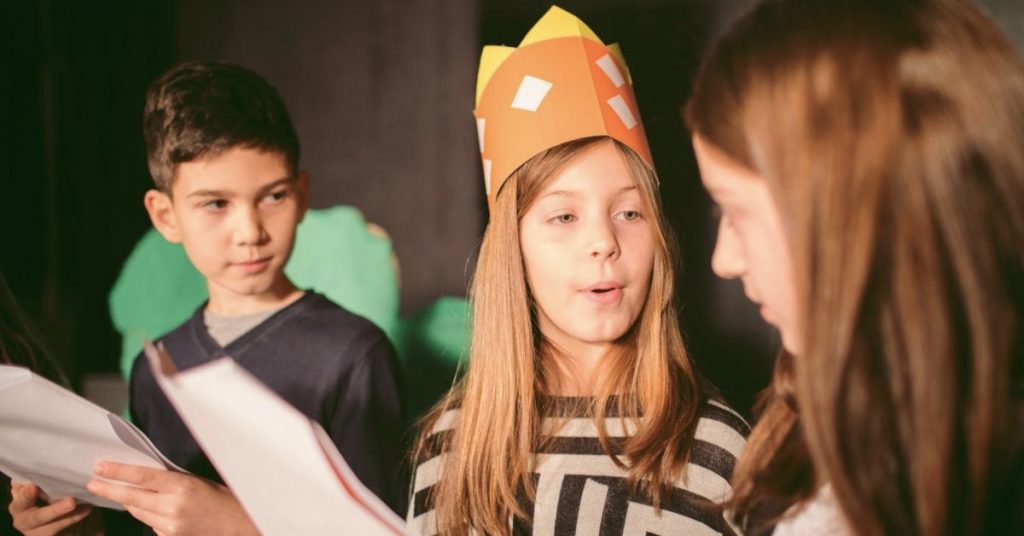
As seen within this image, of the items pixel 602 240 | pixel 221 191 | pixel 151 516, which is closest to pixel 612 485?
pixel 602 240

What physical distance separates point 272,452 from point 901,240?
50 centimetres

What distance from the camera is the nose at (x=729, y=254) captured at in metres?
0.66

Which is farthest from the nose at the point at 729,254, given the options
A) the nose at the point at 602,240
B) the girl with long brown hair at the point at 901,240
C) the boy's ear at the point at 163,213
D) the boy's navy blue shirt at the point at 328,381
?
the boy's ear at the point at 163,213

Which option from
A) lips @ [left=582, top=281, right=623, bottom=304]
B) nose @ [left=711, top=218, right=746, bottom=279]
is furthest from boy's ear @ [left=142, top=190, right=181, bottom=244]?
nose @ [left=711, top=218, right=746, bottom=279]

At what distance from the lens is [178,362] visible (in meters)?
1.17

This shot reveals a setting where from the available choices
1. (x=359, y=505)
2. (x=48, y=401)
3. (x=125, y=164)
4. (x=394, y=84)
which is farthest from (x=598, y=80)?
(x=125, y=164)

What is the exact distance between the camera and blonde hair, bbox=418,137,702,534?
903 millimetres

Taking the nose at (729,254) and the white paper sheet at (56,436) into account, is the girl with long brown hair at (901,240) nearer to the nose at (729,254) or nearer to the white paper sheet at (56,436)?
the nose at (729,254)

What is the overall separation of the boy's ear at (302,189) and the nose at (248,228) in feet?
0.25

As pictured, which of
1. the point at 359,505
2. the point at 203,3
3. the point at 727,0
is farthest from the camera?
the point at 203,3

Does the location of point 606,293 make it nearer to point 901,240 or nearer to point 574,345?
point 574,345

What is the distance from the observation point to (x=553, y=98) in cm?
92

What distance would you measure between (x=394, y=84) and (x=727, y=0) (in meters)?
0.48

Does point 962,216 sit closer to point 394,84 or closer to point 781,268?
point 781,268
